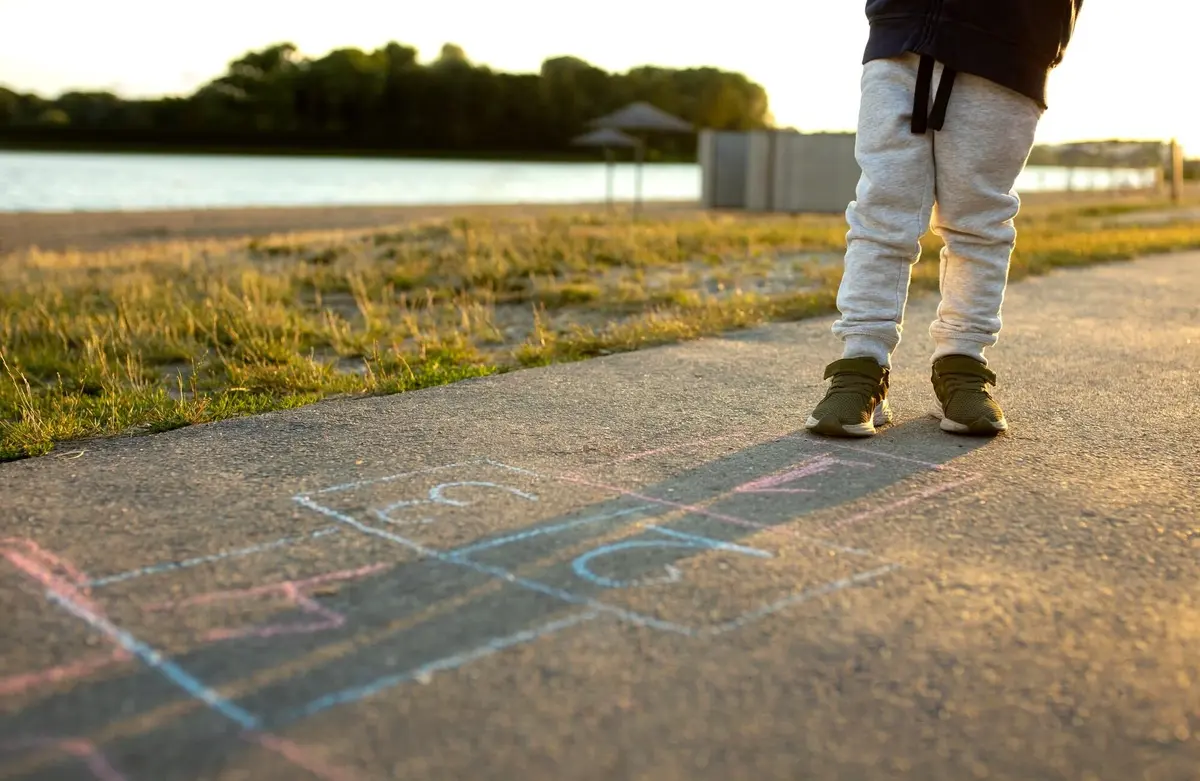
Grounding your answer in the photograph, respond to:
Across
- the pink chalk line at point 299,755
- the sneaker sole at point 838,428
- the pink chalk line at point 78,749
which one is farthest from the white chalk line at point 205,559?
the sneaker sole at point 838,428

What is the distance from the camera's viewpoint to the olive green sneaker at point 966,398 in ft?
11.2

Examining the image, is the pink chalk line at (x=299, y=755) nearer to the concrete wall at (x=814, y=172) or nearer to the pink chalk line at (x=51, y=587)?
the pink chalk line at (x=51, y=587)

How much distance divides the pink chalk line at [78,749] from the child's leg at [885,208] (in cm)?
246

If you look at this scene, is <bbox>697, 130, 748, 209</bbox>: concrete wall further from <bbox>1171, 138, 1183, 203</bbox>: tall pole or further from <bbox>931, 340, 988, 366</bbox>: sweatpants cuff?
<bbox>931, 340, 988, 366</bbox>: sweatpants cuff

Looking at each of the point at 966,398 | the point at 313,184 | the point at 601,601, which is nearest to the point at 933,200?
the point at 966,398

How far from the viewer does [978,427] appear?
3406 millimetres

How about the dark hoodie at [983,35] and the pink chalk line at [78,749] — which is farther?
the dark hoodie at [983,35]

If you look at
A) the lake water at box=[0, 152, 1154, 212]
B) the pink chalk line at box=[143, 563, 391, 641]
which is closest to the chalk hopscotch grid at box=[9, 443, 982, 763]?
the pink chalk line at box=[143, 563, 391, 641]

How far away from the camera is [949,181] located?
349 cm

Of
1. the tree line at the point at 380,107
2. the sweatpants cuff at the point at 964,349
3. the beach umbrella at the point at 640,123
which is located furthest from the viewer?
the tree line at the point at 380,107

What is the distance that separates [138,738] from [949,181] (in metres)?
2.73

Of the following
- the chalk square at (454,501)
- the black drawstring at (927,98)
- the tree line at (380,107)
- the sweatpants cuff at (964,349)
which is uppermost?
the tree line at (380,107)

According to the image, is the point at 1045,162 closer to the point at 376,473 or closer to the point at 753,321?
the point at 753,321

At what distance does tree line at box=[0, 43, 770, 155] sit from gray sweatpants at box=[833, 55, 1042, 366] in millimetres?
78249
